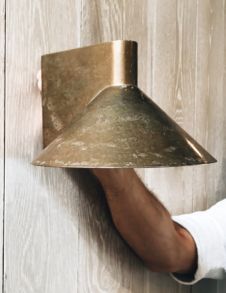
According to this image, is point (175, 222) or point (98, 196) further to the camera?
point (175, 222)

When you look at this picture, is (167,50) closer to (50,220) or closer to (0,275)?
(50,220)

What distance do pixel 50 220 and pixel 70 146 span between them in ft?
1.03

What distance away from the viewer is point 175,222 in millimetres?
1175

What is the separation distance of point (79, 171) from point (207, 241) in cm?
42

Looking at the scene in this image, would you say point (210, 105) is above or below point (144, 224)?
above

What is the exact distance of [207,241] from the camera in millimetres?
1177

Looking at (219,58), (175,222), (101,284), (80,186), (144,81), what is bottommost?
(101,284)

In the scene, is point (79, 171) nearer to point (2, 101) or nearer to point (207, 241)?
point (2, 101)

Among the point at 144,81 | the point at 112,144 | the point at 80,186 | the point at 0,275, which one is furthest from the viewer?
the point at 144,81

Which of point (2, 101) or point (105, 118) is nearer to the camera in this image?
point (105, 118)

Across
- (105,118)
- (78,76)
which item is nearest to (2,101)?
(78,76)

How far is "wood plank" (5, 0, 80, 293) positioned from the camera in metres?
0.82

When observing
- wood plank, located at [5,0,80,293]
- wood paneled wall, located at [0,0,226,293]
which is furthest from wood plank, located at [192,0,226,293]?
wood plank, located at [5,0,80,293]

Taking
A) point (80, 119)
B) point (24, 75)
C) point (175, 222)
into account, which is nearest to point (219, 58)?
point (175, 222)
